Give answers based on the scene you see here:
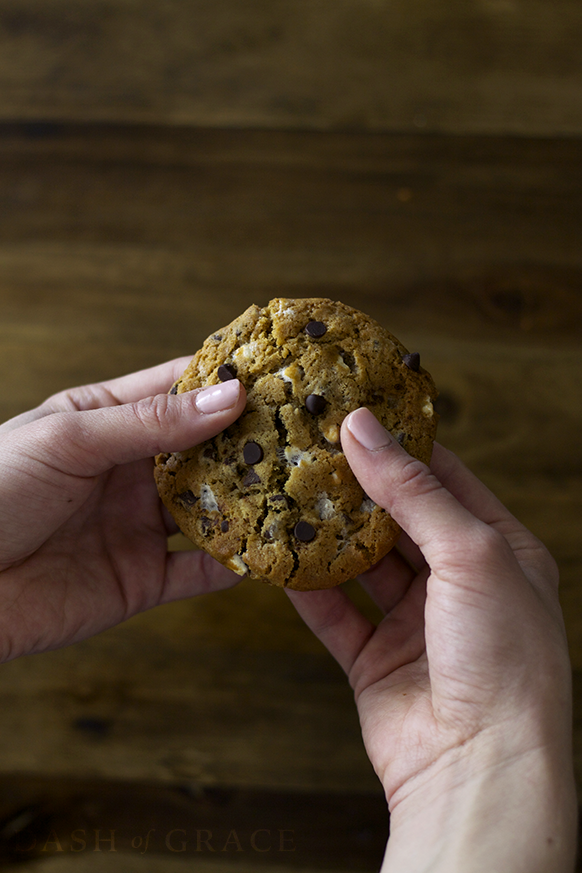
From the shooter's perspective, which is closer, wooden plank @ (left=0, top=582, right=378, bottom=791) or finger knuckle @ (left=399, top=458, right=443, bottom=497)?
finger knuckle @ (left=399, top=458, right=443, bottom=497)

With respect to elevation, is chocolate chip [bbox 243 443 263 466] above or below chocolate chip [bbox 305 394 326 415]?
below

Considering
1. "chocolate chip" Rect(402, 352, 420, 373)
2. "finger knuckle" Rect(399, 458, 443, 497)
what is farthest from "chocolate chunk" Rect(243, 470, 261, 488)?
"chocolate chip" Rect(402, 352, 420, 373)

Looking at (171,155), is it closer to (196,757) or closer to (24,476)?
(24,476)

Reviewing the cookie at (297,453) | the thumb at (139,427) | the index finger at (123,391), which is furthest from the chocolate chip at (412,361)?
the index finger at (123,391)

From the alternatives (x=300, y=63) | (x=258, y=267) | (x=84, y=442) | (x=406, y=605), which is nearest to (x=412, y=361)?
(x=406, y=605)

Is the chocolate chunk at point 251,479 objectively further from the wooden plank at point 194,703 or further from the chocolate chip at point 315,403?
the wooden plank at point 194,703

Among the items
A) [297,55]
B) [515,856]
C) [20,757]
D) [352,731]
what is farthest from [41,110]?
[515,856]

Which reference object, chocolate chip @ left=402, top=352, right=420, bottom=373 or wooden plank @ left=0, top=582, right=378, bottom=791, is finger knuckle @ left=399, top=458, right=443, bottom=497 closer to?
chocolate chip @ left=402, top=352, right=420, bottom=373
